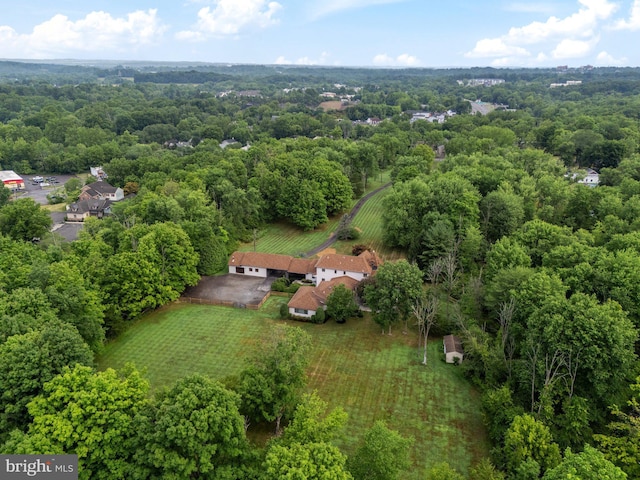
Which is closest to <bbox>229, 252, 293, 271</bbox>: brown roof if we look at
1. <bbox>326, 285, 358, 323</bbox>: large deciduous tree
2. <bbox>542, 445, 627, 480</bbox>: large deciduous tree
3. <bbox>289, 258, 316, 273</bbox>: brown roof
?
<bbox>289, 258, 316, 273</bbox>: brown roof

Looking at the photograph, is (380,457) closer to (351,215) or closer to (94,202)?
(351,215)

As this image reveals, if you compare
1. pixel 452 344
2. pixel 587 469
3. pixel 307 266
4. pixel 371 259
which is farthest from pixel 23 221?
pixel 587 469

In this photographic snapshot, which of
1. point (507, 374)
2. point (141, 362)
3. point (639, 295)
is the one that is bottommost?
point (141, 362)

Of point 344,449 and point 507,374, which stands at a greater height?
point 507,374

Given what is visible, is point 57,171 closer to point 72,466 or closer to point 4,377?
point 4,377

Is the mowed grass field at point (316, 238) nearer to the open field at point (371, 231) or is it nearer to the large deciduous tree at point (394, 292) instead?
the open field at point (371, 231)

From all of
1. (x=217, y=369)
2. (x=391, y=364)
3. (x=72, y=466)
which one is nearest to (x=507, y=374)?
(x=391, y=364)

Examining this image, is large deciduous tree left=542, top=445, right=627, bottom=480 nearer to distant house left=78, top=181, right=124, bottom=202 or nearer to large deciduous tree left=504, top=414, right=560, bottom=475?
large deciduous tree left=504, top=414, right=560, bottom=475
